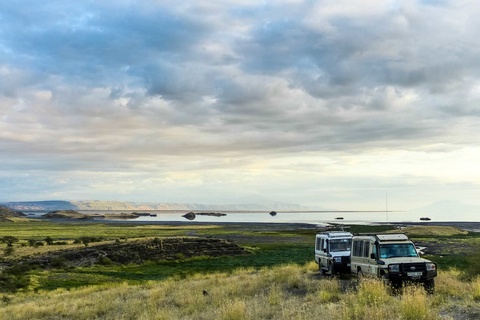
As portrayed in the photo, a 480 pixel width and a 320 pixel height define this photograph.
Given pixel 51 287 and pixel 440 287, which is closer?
pixel 440 287

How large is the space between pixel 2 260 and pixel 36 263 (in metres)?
4.02

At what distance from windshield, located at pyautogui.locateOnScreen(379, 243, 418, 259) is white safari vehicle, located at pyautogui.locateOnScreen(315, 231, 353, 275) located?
6081 mm

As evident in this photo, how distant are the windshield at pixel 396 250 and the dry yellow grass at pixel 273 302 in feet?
5.60

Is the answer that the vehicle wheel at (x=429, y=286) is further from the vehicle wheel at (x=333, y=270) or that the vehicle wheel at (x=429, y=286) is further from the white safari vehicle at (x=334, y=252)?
the vehicle wheel at (x=333, y=270)

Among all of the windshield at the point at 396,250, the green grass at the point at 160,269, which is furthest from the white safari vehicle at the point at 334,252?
the green grass at the point at 160,269

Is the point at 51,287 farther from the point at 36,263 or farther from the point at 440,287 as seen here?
the point at 440,287

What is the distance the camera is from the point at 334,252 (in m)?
27.3

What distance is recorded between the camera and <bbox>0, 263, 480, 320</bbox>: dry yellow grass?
1427cm

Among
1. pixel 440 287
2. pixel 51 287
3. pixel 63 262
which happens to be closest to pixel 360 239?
pixel 440 287

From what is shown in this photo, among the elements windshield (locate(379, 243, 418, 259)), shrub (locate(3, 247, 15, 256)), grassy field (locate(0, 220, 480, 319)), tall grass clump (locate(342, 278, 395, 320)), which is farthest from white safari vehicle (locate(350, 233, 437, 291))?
shrub (locate(3, 247, 15, 256))

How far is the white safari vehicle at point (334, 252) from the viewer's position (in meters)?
26.6

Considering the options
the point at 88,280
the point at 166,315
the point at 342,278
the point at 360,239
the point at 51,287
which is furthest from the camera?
the point at 88,280

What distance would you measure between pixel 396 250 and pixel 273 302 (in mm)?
6348

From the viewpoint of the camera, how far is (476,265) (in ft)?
85.0
